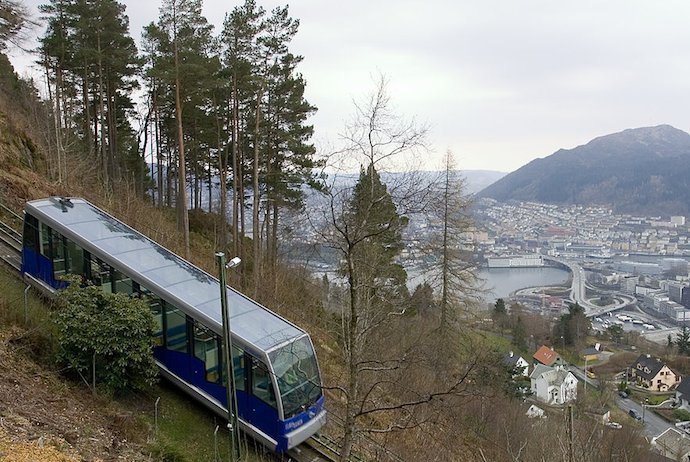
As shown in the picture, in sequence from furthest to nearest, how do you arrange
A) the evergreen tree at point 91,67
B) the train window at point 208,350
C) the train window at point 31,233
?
the evergreen tree at point 91,67
the train window at point 31,233
the train window at point 208,350

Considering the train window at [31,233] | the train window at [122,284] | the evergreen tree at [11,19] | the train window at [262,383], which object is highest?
the evergreen tree at [11,19]

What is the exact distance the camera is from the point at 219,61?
834 inches

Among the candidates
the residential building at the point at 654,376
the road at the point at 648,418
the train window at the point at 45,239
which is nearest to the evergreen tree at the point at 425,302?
the train window at the point at 45,239

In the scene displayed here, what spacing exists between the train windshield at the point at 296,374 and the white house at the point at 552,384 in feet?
98.5

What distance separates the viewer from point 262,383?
988 centimetres

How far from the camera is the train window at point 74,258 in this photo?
38.1 ft

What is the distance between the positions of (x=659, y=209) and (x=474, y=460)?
200061mm

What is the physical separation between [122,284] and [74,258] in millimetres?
1567

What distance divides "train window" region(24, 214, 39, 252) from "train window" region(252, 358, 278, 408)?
21.4 ft

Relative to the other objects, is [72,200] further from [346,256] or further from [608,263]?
[608,263]

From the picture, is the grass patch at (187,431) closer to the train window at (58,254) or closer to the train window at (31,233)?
the train window at (58,254)

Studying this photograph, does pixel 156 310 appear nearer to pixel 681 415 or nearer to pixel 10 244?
pixel 10 244

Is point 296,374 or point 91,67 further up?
point 91,67

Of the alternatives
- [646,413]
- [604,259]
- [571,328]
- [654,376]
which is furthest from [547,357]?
[604,259]
